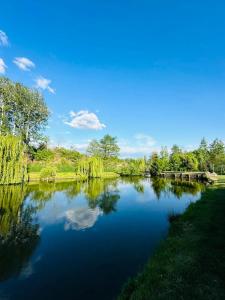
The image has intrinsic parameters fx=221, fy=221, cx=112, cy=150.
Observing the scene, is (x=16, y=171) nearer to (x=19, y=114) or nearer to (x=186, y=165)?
(x=19, y=114)

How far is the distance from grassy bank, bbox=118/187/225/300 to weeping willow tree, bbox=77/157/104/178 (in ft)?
149

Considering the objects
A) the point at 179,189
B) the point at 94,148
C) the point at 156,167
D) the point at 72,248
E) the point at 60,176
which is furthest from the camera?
the point at 94,148

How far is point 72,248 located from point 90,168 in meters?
45.3

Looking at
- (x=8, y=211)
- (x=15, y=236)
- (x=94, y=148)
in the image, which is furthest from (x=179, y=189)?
(x=94, y=148)

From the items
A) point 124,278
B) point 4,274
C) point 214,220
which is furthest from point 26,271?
point 214,220

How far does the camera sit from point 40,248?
11.5 meters

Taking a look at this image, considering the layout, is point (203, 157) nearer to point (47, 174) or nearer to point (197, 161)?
point (197, 161)

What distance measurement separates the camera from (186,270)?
22.8 ft

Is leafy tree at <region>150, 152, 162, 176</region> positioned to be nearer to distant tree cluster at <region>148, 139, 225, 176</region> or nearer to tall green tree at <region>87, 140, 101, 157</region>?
distant tree cluster at <region>148, 139, 225, 176</region>

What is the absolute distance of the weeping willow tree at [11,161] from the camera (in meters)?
33.5

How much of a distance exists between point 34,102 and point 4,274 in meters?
47.5

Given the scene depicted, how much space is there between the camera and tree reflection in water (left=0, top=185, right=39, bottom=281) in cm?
942

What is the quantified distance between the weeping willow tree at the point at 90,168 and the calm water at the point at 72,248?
34.0m

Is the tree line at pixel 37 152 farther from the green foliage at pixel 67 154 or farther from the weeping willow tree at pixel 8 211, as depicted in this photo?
the weeping willow tree at pixel 8 211
